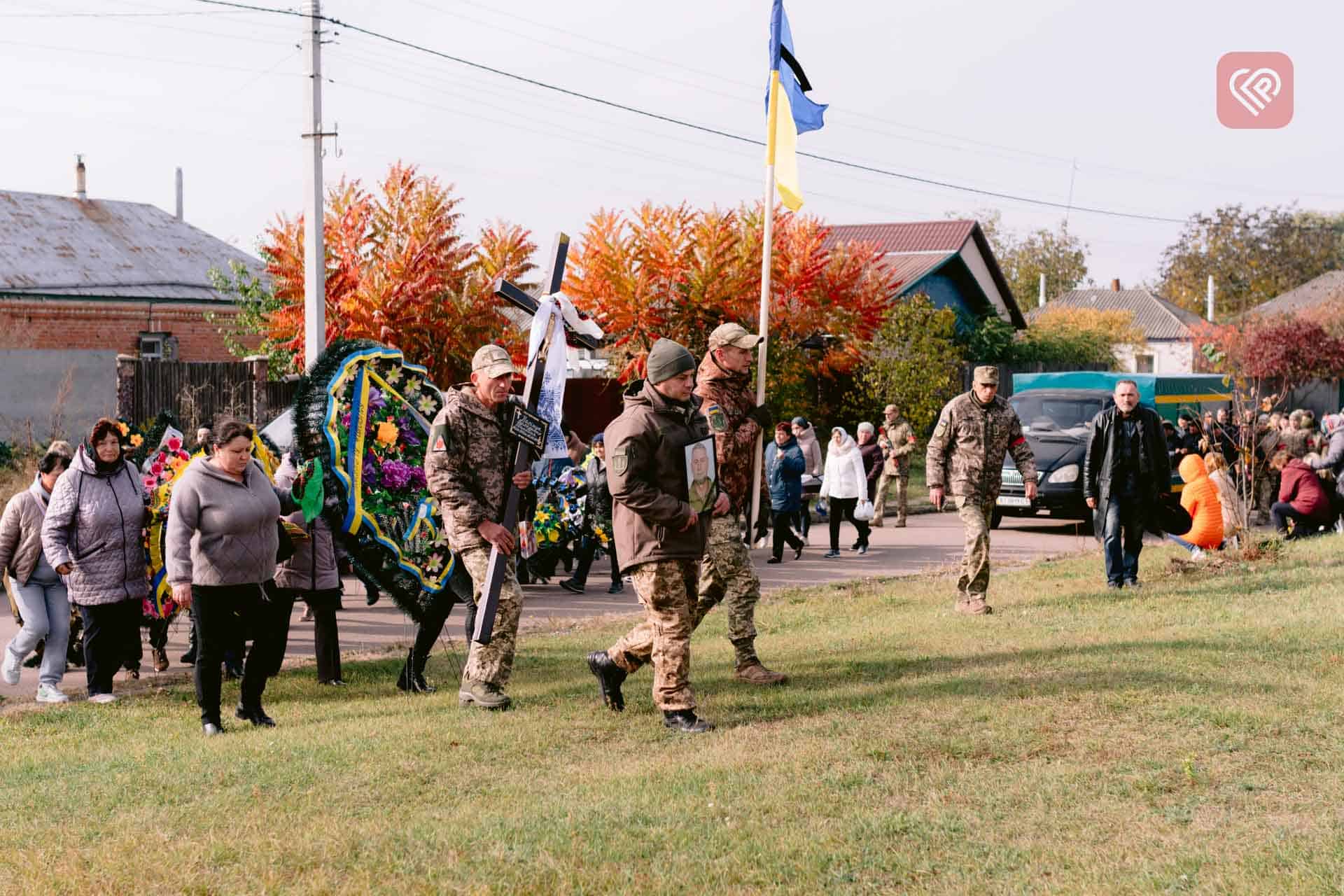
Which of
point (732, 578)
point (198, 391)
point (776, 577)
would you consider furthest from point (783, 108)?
point (198, 391)

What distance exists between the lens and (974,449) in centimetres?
1112

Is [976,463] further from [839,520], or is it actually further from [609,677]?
[839,520]

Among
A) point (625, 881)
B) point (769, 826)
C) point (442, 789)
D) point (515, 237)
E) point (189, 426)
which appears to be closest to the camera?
point (625, 881)

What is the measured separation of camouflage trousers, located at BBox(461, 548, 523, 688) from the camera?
25.4ft

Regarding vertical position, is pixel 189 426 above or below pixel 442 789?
above

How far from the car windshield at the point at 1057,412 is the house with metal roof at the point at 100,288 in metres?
16.0

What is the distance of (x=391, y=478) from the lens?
9.79m

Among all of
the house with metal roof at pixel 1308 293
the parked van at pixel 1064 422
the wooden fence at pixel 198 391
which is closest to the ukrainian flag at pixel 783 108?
the parked van at pixel 1064 422

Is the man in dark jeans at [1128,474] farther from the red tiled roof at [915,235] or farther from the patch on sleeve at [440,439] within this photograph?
the red tiled roof at [915,235]

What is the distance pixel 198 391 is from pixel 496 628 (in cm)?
1548

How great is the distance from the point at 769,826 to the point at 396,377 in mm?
5604

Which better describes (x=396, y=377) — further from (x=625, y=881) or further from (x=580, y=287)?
(x=580, y=287)

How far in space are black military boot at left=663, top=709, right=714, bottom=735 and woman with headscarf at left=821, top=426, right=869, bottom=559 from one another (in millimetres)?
10335

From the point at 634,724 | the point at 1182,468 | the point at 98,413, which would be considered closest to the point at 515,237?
the point at 98,413
